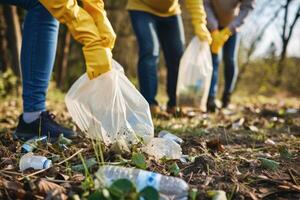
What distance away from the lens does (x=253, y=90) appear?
1416 centimetres

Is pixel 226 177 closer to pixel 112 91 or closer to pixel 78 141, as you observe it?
pixel 112 91

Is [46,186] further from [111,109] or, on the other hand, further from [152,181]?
[111,109]

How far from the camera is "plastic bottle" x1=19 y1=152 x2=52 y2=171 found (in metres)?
1.67

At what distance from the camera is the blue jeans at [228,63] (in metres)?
4.66

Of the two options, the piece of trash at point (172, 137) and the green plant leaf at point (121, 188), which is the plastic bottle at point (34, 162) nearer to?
the green plant leaf at point (121, 188)

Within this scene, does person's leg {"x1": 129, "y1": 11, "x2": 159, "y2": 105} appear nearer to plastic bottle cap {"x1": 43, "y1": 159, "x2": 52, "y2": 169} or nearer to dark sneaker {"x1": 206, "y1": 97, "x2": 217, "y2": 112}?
dark sneaker {"x1": 206, "y1": 97, "x2": 217, "y2": 112}

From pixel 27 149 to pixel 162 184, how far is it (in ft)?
2.52

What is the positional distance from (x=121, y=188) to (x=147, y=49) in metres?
2.37

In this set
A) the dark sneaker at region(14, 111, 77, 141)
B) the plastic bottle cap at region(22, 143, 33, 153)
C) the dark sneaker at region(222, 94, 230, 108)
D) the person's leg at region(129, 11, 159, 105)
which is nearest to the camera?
the plastic bottle cap at region(22, 143, 33, 153)

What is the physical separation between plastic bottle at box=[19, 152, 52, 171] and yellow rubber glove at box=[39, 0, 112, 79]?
0.49 metres

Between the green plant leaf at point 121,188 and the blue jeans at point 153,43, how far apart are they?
2354 millimetres

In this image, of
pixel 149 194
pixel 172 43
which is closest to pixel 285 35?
pixel 172 43

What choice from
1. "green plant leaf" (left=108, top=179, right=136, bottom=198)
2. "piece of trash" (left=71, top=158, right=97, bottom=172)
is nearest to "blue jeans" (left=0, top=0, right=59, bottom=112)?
"piece of trash" (left=71, top=158, right=97, bottom=172)

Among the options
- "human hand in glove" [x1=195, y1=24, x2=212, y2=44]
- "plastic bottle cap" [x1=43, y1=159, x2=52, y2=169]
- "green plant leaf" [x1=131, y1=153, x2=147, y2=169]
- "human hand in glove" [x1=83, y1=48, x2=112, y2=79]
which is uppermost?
"human hand in glove" [x1=83, y1=48, x2=112, y2=79]
